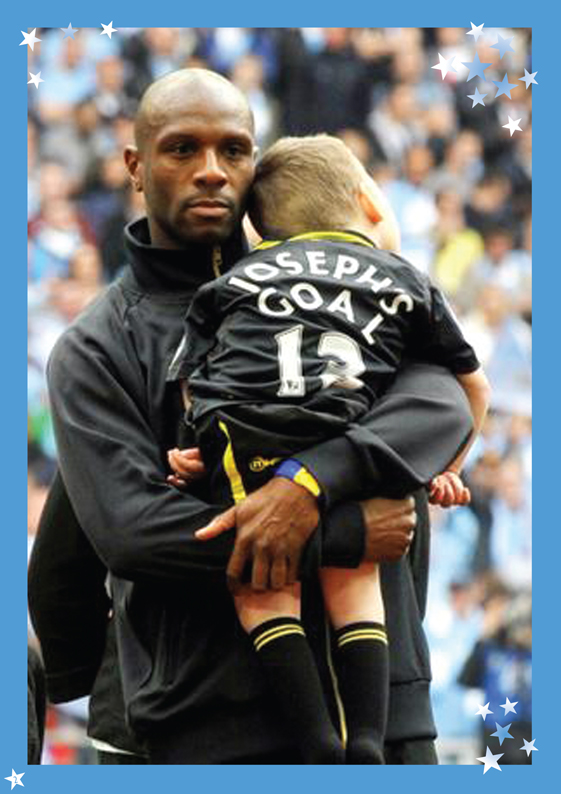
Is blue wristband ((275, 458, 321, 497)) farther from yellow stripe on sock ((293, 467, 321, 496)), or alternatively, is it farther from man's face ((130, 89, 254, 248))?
man's face ((130, 89, 254, 248))

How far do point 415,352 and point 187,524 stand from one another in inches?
20.5

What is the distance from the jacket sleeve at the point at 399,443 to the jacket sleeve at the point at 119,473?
0.21 m

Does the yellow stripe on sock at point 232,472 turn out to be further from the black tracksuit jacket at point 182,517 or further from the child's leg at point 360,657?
the child's leg at point 360,657

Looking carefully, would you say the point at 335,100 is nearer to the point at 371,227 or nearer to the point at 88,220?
the point at 88,220

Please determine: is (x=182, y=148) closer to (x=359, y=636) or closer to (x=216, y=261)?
(x=216, y=261)

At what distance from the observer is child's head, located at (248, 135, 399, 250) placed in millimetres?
3348

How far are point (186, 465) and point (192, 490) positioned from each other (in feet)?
0.25

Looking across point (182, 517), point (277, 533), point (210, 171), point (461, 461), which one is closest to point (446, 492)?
point (461, 461)

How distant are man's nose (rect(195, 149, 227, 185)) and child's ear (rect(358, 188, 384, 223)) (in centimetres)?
26

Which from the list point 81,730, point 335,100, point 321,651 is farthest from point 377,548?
point 335,100

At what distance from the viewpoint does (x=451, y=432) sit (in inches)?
126

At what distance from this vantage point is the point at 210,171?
3.28 metres

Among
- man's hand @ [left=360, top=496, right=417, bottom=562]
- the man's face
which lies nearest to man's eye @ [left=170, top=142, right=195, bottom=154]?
the man's face

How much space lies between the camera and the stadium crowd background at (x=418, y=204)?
309 inches
